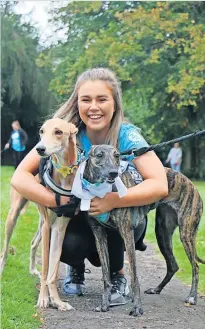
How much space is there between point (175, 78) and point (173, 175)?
1958 centimetres

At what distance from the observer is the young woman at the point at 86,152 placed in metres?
4.34

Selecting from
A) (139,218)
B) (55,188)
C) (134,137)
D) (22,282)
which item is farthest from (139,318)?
(134,137)

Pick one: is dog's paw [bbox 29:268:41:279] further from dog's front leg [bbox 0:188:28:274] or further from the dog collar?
the dog collar

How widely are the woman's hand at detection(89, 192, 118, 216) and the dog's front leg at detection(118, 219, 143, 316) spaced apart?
17 centimetres

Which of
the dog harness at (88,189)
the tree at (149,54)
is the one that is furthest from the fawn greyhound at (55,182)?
the tree at (149,54)

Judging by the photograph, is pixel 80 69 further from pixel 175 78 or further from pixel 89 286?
pixel 89 286

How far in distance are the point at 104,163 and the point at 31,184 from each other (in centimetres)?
68

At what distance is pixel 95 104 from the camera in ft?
14.7

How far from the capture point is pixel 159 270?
6.43 m

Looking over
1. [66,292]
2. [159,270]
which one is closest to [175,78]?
[159,270]

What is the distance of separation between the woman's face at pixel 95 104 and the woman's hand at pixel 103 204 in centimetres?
58

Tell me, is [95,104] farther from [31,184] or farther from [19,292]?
[19,292]

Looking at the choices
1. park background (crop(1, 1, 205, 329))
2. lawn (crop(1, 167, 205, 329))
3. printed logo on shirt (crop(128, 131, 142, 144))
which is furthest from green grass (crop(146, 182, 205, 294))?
park background (crop(1, 1, 205, 329))

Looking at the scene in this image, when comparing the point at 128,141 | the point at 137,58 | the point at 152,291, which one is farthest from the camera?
the point at 137,58
